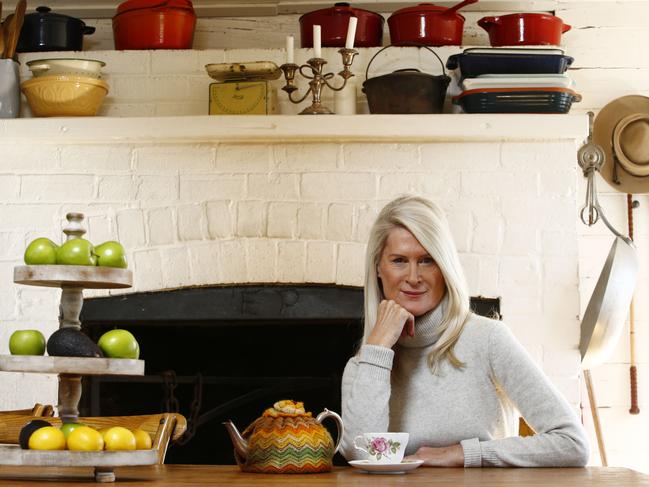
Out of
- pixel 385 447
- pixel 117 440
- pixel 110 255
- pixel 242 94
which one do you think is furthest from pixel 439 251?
pixel 242 94

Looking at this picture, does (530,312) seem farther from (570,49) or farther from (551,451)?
(551,451)

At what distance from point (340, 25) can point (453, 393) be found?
1495 millimetres

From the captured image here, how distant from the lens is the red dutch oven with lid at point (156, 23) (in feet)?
10.7

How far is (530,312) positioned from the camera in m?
3.09

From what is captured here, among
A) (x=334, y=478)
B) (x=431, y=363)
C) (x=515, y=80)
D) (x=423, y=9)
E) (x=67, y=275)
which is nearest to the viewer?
(x=67, y=275)

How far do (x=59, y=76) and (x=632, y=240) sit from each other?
1935mm

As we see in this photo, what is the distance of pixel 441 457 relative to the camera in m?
1.93

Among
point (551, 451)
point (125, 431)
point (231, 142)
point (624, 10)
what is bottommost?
point (551, 451)

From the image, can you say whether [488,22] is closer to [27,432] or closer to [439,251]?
[439,251]

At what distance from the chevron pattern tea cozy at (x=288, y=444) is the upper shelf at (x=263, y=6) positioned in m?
1.98

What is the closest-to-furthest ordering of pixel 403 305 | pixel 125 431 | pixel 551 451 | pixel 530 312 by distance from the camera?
pixel 125 431 < pixel 551 451 < pixel 403 305 < pixel 530 312

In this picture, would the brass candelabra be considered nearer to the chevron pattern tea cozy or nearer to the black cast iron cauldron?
the black cast iron cauldron

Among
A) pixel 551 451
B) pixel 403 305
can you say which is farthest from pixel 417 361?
pixel 551 451

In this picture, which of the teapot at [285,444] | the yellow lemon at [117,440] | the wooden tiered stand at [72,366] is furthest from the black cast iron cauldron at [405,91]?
the yellow lemon at [117,440]
